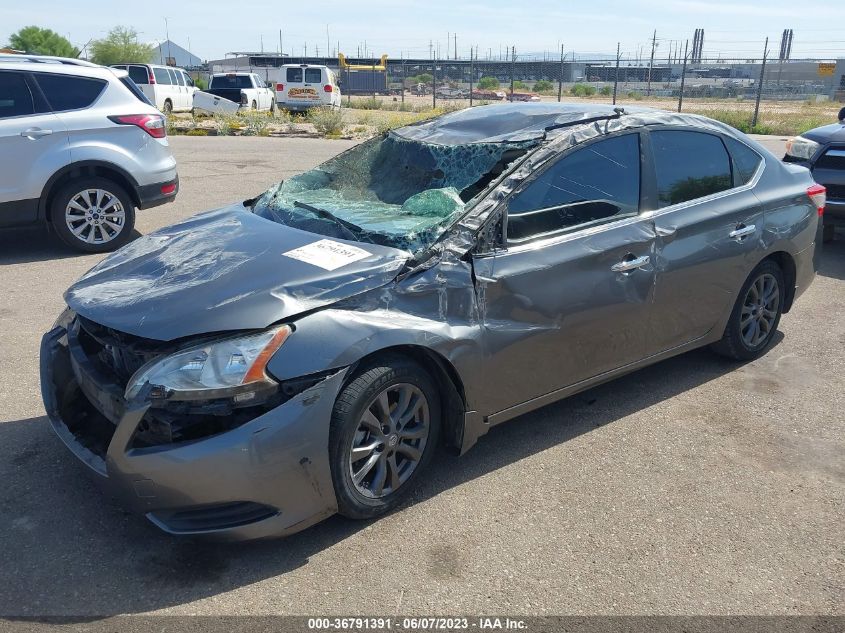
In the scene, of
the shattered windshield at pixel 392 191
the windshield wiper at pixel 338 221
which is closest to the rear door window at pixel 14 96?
the shattered windshield at pixel 392 191

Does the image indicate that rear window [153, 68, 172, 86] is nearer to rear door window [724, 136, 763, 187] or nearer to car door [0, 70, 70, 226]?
car door [0, 70, 70, 226]

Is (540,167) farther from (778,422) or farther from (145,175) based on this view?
(145,175)

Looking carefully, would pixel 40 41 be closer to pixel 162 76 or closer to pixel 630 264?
pixel 162 76

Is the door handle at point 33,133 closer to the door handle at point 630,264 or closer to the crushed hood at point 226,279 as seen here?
the crushed hood at point 226,279

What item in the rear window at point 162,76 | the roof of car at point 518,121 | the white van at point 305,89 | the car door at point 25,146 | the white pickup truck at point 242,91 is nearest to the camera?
the roof of car at point 518,121

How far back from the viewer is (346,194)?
14.5 feet

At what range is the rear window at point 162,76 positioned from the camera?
2806cm

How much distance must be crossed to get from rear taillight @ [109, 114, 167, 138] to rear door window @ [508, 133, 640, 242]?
5.40m

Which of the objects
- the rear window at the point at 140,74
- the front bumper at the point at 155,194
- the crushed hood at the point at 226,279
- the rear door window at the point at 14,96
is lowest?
the front bumper at the point at 155,194

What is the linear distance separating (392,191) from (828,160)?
5.93 meters

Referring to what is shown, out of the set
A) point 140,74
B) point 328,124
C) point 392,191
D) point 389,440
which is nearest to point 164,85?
point 140,74

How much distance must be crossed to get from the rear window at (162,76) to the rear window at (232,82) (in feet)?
7.29

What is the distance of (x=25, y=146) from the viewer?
7.38m

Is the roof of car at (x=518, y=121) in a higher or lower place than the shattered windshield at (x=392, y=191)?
higher
